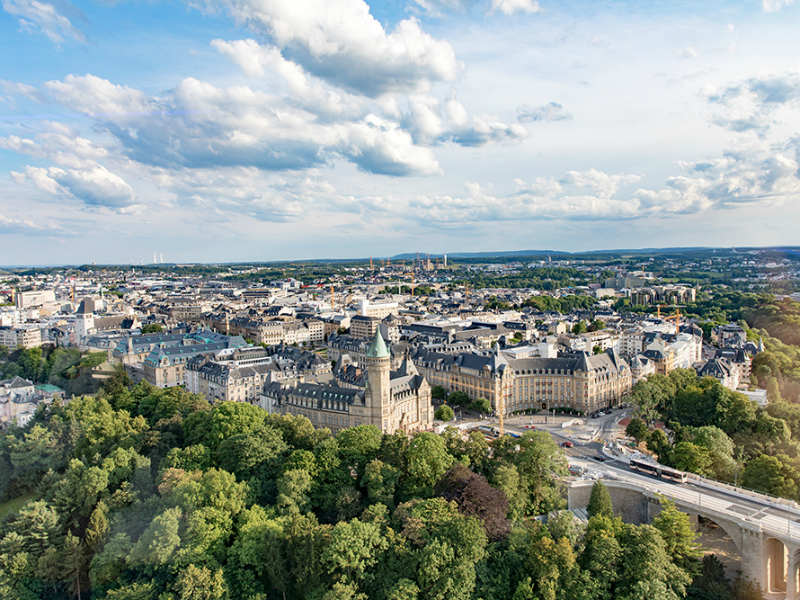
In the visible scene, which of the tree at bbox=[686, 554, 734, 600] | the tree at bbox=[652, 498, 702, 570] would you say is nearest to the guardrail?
the tree at bbox=[686, 554, 734, 600]

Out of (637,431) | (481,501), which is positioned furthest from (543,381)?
(481,501)

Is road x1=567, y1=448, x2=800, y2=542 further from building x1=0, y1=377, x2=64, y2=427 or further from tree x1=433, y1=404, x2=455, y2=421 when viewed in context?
building x1=0, y1=377, x2=64, y2=427

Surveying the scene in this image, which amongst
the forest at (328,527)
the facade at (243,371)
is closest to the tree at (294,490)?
the forest at (328,527)

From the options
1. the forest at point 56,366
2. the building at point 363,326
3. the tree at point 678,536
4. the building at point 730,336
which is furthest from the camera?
the building at point 363,326

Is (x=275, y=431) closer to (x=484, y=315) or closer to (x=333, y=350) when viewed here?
(x=333, y=350)

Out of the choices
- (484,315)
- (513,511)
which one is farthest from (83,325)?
(513,511)

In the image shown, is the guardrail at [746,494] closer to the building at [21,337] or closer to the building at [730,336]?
the building at [730,336]

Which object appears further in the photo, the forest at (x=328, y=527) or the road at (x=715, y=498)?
the road at (x=715, y=498)
